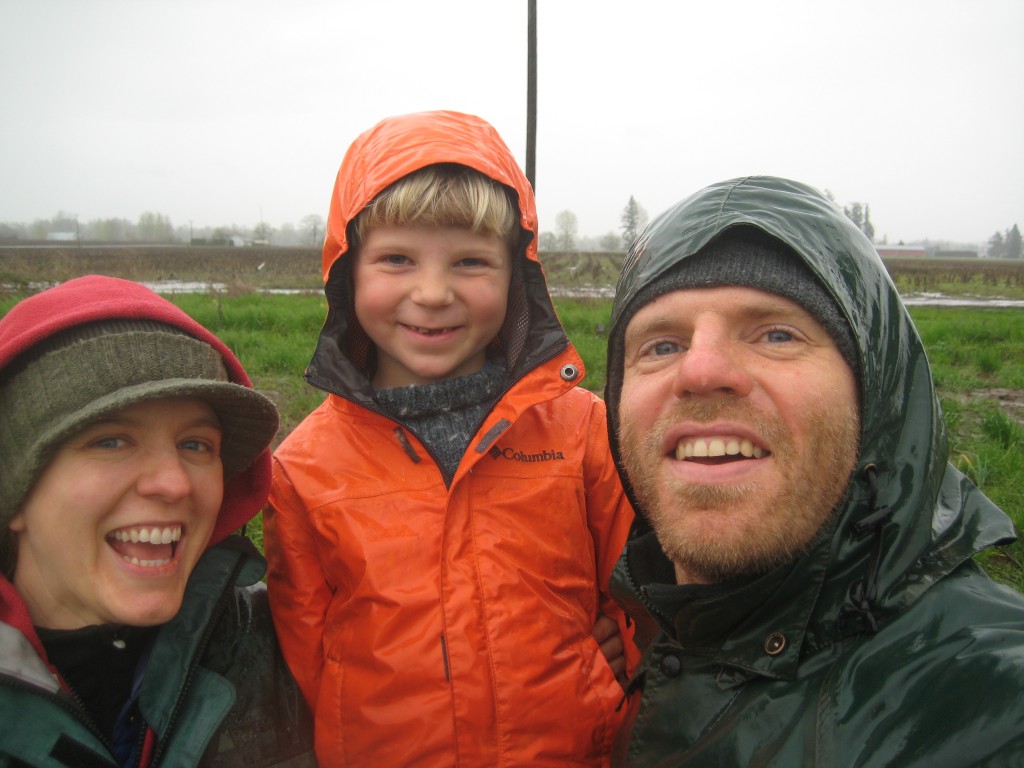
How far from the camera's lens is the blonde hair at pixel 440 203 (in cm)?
210

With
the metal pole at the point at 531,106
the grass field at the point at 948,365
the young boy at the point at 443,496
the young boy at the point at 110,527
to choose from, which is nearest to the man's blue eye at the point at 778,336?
the young boy at the point at 443,496

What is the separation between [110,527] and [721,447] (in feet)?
4.28

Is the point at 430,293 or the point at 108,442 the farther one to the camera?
the point at 430,293

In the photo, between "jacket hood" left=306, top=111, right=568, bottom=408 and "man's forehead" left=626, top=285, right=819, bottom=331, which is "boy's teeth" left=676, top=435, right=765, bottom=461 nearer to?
"man's forehead" left=626, top=285, right=819, bottom=331

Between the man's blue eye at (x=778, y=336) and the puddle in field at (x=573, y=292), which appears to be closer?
the man's blue eye at (x=778, y=336)

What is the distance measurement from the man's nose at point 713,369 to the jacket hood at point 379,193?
0.78 metres

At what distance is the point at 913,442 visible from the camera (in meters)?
1.38

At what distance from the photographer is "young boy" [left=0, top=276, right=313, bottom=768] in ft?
4.63

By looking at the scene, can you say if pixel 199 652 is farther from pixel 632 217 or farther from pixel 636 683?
pixel 632 217

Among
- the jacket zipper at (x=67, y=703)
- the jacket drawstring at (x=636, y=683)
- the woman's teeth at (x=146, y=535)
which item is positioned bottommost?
the jacket drawstring at (x=636, y=683)

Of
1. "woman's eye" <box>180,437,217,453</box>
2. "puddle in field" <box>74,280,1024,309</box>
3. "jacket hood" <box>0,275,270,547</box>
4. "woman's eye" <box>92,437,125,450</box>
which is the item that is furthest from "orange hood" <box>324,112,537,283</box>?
"puddle in field" <box>74,280,1024,309</box>

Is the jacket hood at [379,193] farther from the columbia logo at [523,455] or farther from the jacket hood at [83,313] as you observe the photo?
the jacket hood at [83,313]

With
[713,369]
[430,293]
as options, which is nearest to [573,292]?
[430,293]

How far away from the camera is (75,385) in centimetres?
145
